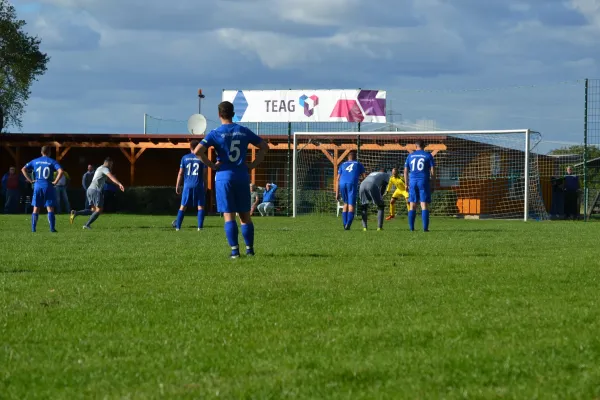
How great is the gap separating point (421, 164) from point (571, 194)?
16.1 m

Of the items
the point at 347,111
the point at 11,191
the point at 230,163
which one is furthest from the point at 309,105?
the point at 230,163

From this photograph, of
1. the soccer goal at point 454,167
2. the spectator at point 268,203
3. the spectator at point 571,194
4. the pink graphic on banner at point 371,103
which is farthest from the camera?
the pink graphic on banner at point 371,103

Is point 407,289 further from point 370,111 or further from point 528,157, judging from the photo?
point 370,111

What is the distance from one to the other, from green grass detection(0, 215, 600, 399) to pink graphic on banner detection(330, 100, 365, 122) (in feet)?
88.9

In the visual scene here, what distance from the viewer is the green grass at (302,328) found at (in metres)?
4.84

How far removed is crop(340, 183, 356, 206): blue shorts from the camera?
22156mm

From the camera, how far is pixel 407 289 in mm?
8430

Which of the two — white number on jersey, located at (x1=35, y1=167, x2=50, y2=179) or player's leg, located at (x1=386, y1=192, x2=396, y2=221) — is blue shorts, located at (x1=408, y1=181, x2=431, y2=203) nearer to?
white number on jersey, located at (x1=35, y1=167, x2=50, y2=179)

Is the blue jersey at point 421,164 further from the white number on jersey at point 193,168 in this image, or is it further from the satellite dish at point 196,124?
the satellite dish at point 196,124

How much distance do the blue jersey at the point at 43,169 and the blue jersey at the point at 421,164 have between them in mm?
7037

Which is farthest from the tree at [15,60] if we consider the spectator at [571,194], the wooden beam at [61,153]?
the spectator at [571,194]

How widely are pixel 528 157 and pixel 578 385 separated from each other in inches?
1054

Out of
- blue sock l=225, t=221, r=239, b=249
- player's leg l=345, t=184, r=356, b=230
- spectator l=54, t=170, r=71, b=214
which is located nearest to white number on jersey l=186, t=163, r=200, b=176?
player's leg l=345, t=184, r=356, b=230

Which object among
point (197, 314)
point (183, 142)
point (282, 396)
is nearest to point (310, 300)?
point (197, 314)
